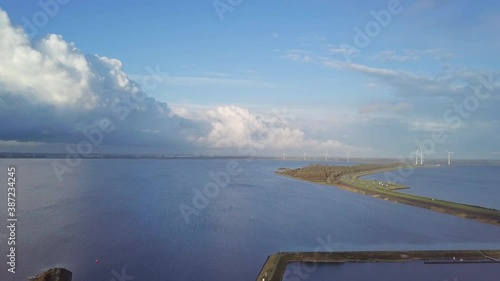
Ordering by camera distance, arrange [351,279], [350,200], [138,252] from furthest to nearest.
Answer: [350,200] → [138,252] → [351,279]

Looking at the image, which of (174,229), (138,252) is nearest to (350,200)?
(174,229)

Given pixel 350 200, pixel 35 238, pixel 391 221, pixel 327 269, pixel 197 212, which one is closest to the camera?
pixel 327 269

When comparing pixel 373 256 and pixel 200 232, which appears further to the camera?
pixel 200 232

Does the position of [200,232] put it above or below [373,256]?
below

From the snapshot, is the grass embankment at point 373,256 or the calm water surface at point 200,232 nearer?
the calm water surface at point 200,232

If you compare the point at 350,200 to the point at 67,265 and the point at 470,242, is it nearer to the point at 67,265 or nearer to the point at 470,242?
the point at 470,242
